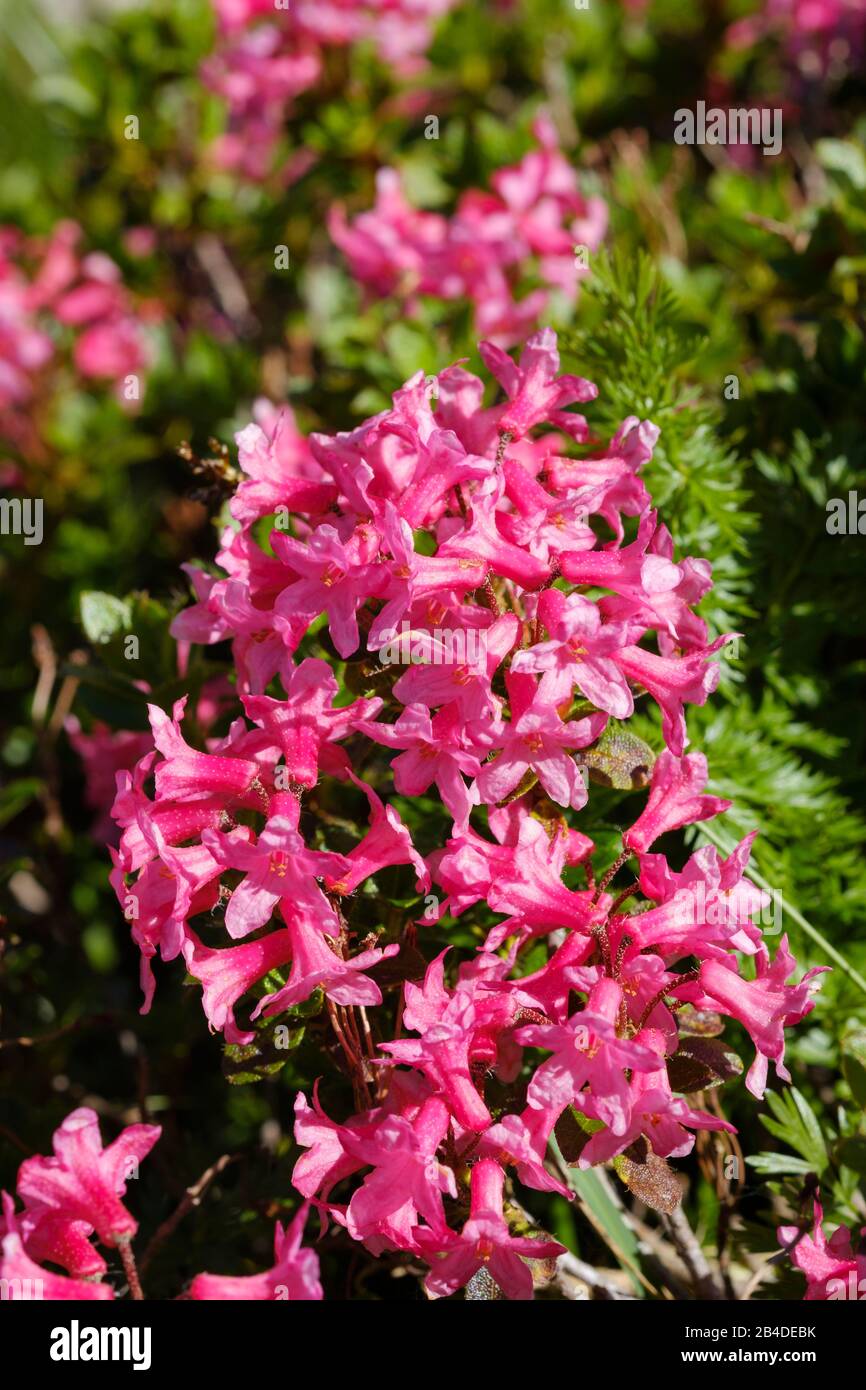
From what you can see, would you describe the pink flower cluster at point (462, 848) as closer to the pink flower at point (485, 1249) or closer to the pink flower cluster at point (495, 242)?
the pink flower at point (485, 1249)

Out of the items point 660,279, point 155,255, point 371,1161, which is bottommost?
point 371,1161

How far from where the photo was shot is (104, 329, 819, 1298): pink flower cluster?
95cm

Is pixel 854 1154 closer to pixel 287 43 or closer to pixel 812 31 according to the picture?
pixel 287 43

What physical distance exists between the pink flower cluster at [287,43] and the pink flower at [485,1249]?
7.37 ft

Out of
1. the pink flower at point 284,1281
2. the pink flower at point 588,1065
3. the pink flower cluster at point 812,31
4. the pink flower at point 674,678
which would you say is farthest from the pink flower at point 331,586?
the pink flower cluster at point 812,31

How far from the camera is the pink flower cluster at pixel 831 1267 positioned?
3.54 feet

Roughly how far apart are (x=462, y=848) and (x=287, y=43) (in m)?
2.13

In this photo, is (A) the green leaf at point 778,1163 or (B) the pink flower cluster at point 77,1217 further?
(A) the green leaf at point 778,1163

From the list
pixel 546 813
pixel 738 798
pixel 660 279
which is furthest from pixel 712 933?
pixel 660 279

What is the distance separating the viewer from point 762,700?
5.10 feet

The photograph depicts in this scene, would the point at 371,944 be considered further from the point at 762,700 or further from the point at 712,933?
the point at 762,700

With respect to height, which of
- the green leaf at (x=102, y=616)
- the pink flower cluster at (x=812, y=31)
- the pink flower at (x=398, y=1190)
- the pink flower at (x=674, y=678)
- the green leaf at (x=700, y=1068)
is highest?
the pink flower cluster at (x=812, y=31)

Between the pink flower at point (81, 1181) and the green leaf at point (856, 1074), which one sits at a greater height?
the pink flower at point (81, 1181)

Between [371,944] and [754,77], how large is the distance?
2774mm
